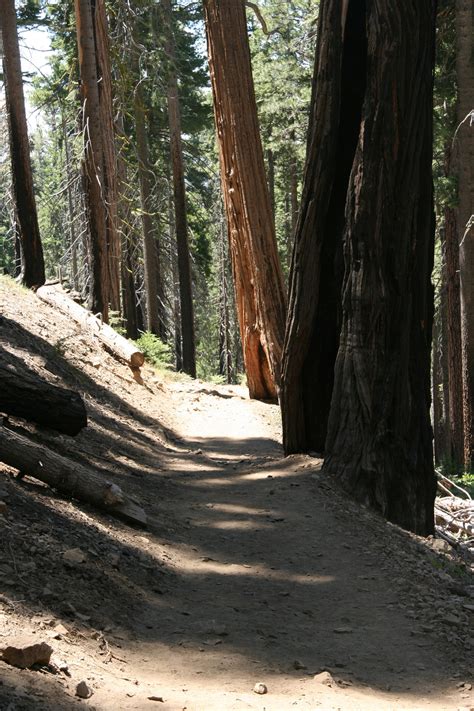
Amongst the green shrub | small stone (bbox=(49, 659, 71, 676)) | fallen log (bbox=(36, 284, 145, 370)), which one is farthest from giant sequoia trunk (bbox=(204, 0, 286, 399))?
small stone (bbox=(49, 659, 71, 676))

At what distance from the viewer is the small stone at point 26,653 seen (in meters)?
3.71

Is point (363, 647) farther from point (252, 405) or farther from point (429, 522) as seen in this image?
point (252, 405)

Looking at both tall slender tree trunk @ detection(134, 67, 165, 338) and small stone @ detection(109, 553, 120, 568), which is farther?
tall slender tree trunk @ detection(134, 67, 165, 338)

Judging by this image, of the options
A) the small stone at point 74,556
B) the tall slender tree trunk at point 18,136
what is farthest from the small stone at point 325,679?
the tall slender tree trunk at point 18,136

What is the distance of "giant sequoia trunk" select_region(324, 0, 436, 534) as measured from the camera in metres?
8.07

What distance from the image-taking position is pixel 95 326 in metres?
16.5

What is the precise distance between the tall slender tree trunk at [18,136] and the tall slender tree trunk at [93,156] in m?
1.35

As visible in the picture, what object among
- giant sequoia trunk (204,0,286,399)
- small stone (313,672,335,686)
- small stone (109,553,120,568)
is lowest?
small stone (313,672,335,686)

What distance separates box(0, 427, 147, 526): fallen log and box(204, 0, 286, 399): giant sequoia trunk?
8833 mm

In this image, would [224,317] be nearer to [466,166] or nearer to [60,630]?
[466,166]

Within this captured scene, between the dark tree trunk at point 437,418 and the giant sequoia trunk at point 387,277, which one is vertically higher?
the giant sequoia trunk at point 387,277

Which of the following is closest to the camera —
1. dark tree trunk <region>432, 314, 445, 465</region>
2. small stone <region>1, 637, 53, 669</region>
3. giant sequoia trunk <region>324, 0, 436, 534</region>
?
small stone <region>1, 637, 53, 669</region>

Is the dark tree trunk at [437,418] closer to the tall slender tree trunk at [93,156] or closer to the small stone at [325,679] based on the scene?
the tall slender tree trunk at [93,156]

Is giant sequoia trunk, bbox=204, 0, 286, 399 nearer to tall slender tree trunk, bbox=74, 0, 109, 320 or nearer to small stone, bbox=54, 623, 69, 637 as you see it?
tall slender tree trunk, bbox=74, 0, 109, 320
